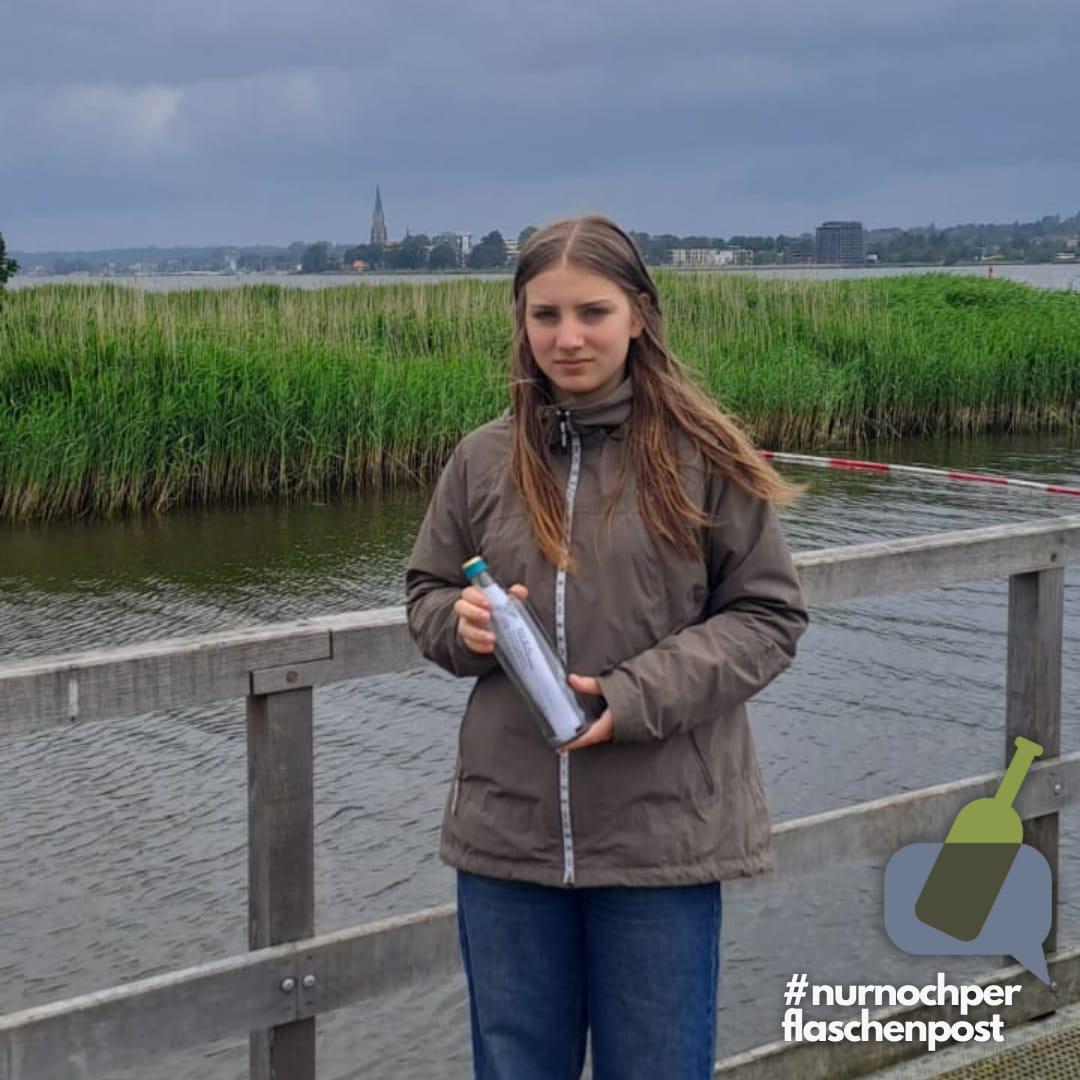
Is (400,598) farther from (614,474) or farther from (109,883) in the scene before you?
(614,474)

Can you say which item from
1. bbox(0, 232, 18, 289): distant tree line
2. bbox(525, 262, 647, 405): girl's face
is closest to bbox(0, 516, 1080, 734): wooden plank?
bbox(525, 262, 647, 405): girl's face

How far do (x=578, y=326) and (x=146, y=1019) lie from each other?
132cm

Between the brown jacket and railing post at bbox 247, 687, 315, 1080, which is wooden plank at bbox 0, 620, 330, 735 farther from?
the brown jacket

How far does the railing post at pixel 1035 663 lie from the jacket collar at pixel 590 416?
1.69m

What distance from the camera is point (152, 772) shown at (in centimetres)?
764

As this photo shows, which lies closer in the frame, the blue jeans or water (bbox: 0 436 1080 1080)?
the blue jeans

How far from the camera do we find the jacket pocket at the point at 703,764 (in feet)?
7.30

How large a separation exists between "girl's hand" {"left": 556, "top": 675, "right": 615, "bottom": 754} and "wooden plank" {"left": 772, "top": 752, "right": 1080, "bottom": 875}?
A: 45.6 inches

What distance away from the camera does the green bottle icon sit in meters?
3.69

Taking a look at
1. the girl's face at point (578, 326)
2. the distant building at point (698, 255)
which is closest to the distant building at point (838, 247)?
the distant building at point (698, 255)

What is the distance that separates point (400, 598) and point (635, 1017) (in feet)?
29.9

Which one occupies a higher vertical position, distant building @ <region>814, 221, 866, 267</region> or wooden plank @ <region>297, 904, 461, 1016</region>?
distant building @ <region>814, 221, 866, 267</region>

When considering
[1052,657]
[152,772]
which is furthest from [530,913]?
[152,772]

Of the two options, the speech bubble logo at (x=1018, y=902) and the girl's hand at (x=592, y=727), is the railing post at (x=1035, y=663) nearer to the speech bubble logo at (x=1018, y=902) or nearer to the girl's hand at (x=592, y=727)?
the speech bubble logo at (x=1018, y=902)
